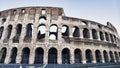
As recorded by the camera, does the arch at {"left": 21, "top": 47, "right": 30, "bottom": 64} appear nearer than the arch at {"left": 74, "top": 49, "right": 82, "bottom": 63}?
Yes

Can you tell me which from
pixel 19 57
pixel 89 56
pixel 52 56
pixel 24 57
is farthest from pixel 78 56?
pixel 19 57

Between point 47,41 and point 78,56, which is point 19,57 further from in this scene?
point 78,56

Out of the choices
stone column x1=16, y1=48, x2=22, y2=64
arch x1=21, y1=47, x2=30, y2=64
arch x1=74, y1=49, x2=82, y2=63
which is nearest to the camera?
stone column x1=16, y1=48, x2=22, y2=64

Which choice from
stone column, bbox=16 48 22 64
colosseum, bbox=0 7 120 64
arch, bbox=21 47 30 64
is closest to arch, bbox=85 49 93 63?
colosseum, bbox=0 7 120 64

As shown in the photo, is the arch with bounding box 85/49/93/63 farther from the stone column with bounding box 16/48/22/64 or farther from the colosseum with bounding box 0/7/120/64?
the stone column with bounding box 16/48/22/64

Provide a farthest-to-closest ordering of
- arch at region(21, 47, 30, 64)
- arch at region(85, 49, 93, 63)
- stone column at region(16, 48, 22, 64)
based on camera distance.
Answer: arch at region(85, 49, 93, 63), arch at region(21, 47, 30, 64), stone column at region(16, 48, 22, 64)

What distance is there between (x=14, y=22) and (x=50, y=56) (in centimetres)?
796

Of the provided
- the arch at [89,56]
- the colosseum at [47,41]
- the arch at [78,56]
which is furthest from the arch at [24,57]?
Result: the arch at [89,56]

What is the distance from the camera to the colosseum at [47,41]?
15.7 m

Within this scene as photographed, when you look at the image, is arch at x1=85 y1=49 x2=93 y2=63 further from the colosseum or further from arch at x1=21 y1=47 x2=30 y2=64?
arch at x1=21 y1=47 x2=30 y2=64

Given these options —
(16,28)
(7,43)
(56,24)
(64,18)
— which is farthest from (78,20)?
(7,43)

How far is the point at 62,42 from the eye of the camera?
1605 centimetres

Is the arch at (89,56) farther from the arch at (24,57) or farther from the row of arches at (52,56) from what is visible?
the arch at (24,57)

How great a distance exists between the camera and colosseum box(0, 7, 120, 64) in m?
15.7
